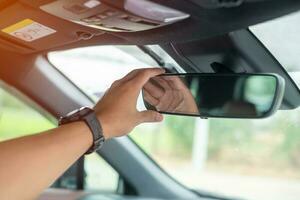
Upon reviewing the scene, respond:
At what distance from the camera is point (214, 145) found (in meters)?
3.87

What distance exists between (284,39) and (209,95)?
Answer: 0.32 metres

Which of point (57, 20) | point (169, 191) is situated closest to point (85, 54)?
point (57, 20)

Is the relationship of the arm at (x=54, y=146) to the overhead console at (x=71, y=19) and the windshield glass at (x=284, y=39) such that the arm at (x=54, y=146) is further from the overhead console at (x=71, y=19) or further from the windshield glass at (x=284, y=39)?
the windshield glass at (x=284, y=39)

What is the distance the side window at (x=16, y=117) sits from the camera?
308 centimetres

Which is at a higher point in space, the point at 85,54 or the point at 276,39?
the point at 276,39

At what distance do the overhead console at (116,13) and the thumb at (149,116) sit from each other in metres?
0.28

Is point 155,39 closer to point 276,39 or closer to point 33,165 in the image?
point 276,39

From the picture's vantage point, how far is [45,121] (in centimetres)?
312

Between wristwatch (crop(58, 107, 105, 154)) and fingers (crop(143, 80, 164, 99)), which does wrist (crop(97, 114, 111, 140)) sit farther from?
fingers (crop(143, 80, 164, 99))

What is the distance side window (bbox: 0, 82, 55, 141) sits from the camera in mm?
3084

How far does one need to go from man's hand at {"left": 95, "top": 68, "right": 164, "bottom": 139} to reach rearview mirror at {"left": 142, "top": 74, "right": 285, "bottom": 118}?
0.25 ft

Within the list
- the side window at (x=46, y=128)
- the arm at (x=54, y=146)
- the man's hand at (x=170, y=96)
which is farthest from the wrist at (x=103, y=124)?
the side window at (x=46, y=128)

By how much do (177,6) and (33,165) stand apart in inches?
24.2

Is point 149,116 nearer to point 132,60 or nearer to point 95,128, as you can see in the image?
point 95,128
